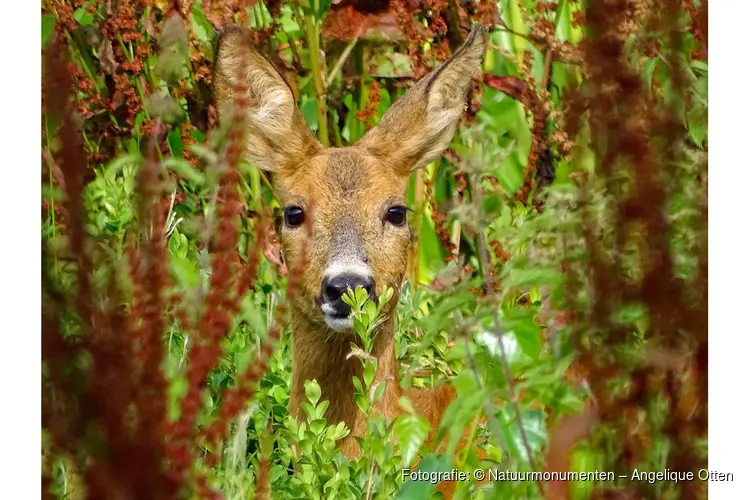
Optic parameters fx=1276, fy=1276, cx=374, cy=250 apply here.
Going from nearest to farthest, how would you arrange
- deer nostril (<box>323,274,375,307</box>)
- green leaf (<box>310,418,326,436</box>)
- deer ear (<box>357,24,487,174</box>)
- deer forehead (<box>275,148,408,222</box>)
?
green leaf (<box>310,418,326,436</box>)
deer nostril (<box>323,274,375,307</box>)
deer forehead (<box>275,148,408,222</box>)
deer ear (<box>357,24,487,174</box>)

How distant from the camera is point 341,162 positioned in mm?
4203

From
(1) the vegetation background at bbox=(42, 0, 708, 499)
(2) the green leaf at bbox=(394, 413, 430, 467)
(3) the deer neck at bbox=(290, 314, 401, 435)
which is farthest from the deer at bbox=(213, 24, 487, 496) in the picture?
(2) the green leaf at bbox=(394, 413, 430, 467)

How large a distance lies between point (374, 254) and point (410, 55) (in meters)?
1.07

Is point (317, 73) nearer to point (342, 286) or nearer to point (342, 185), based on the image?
point (342, 185)

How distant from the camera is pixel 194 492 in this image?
2299 mm

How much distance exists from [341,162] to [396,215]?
26cm

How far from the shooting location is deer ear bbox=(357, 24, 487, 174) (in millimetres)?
4203

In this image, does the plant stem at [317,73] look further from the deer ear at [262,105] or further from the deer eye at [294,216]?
the deer eye at [294,216]

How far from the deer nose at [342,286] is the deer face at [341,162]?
0.16 ft

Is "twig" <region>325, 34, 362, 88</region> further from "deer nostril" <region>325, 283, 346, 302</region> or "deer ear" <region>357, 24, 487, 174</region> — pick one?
"deer nostril" <region>325, 283, 346, 302</region>

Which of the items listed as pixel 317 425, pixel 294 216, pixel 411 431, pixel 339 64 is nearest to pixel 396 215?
pixel 294 216

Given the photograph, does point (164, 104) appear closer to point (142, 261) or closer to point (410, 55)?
point (410, 55)

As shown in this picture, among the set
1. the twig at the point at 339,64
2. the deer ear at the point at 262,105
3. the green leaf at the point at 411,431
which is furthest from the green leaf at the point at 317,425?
the twig at the point at 339,64

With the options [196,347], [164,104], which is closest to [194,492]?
[196,347]
